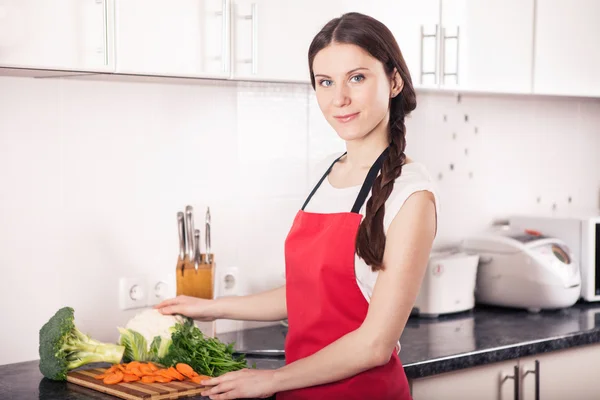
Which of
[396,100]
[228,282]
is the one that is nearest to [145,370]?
[228,282]

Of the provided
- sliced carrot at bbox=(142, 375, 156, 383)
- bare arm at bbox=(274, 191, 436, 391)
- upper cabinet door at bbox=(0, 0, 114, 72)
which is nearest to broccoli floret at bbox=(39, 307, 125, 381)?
sliced carrot at bbox=(142, 375, 156, 383)

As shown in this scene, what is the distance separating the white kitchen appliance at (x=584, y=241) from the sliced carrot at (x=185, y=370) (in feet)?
5.56

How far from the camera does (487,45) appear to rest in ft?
9.32

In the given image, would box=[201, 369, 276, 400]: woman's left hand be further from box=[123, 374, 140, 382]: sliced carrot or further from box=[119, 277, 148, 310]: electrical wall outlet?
box=[119, 277, 148, 310]: electrical wall outlet

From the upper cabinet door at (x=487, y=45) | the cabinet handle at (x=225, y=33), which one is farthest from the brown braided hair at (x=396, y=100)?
the upper cabinet door at (x=487, y=45)

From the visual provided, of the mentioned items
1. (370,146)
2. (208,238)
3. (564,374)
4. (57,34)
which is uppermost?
(57,34)

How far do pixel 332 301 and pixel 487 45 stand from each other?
1.26 meters

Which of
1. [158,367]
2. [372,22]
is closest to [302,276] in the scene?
[158,367]

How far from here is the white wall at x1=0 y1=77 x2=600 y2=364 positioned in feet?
7.59

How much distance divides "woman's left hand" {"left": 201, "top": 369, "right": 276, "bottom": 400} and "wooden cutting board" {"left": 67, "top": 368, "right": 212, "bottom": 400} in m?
0.07

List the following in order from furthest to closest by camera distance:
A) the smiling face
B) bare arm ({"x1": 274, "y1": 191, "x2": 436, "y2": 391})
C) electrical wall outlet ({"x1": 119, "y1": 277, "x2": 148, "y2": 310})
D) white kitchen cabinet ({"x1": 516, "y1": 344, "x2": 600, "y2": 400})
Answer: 1. white kitchen cabinet ({"x1": 516, "y1": 344, "x2": 600, "y2": 400})
2. electrical wall outlet ({"x1": 119, "y1": 277, "x2": 148, "y2": 310})
3. the smiling face
4. bare arm ({"x1": 274, "y1": 191, "x2": 436, "y2": 391})

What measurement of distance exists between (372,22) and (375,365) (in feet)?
2.38

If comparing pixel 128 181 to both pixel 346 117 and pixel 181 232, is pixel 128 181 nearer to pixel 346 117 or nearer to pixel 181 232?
pixel 181 232

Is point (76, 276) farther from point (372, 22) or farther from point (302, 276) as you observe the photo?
point (372, 22)
